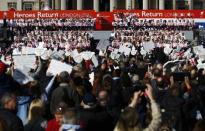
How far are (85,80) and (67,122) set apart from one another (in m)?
5.03

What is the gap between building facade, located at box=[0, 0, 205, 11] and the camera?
295 ft

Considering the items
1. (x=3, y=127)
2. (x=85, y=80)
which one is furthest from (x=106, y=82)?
(x=3, y=127)

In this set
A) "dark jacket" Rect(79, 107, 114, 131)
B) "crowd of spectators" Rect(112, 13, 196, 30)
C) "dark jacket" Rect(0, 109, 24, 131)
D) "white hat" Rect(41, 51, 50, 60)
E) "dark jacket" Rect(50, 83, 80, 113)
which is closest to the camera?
"dark jacket" Rect(0, 109, 24, 131)


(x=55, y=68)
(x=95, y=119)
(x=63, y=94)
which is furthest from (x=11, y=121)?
(x=55, y=68)

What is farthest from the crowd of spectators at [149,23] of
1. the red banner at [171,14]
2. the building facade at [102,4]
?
the building facade at [102,4]

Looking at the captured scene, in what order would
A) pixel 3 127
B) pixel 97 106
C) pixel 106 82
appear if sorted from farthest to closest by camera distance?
pixel 106 82 → pixel 97 106 → pixel 3 127

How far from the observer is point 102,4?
9688cm

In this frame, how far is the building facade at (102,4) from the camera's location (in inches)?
3546

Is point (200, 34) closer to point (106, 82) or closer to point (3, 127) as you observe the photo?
A: point (106, 82)

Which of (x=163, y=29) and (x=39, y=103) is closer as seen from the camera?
(x=39, y=103)

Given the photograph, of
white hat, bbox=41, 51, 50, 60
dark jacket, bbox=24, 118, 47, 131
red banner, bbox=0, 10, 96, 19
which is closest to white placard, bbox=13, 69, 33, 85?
dark jacket, bbox=24, 118, 47, 131

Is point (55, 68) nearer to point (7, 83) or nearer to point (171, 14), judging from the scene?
point (7, 83)

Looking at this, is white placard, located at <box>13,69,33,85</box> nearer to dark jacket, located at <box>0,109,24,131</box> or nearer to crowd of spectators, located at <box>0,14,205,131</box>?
crowd of spectators, located at <box>0,14,205,131</box>

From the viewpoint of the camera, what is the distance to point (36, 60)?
20.2 meters
